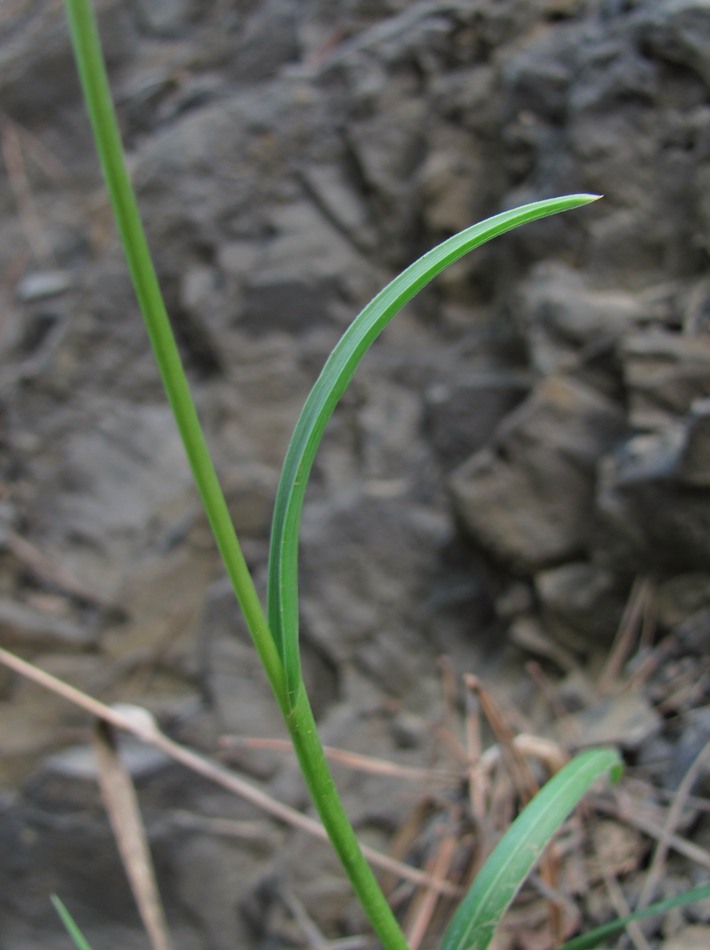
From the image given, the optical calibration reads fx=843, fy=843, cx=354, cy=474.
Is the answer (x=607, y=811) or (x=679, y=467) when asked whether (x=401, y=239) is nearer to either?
(x=679, y=467)

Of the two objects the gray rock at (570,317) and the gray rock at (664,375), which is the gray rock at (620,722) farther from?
the gray rock at (570,317)

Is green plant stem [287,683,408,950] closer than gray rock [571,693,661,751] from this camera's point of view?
Yes

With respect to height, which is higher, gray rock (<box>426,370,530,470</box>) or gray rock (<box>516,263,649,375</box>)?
gray rock (<box>516,263,649,375</box>)

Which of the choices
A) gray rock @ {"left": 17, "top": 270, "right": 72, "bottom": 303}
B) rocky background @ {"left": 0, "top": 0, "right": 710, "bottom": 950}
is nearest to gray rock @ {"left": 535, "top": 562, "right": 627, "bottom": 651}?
rocky background @ {"left": 0, "top": 0, "right": 710, "bottom": 950}

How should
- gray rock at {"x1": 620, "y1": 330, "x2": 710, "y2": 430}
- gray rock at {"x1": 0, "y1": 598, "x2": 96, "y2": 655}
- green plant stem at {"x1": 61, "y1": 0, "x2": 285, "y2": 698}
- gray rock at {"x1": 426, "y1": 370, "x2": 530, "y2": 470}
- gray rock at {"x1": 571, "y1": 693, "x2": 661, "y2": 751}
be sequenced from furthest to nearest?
gray rock at {"x1": 0, "y1": 598, "x2": 96, "y2": 655}, gray rock at {"x1": 426, "y1": 370, "x2": 530, "y2": 470}, gray rock at {"x1": 620, "y1": 330, "x2": 710, "y2": 430}, gray rock at {"x1": 571, "y1": 693, "x2": 661, "y2": 751}, green plant stem at {"x1": 61, "y1": 0, "x2": 285, "y2": 698}

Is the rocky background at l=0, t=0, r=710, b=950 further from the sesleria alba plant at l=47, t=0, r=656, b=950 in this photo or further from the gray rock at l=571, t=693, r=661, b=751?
the sesleria alba plant at l=47, t=0, r=656, b=950

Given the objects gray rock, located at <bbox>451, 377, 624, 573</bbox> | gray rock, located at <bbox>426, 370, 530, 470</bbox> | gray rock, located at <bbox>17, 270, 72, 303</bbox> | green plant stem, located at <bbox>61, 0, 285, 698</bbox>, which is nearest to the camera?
green plant stem, located at <bbox>61, 0, 285, 698</bbox>

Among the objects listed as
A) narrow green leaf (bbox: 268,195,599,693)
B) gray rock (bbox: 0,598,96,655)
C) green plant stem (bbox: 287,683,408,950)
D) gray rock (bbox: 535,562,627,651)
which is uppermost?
narrow green leaf (bbox: 268,195,599,693)

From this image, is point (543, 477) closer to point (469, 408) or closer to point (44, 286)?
point (469, 408)
